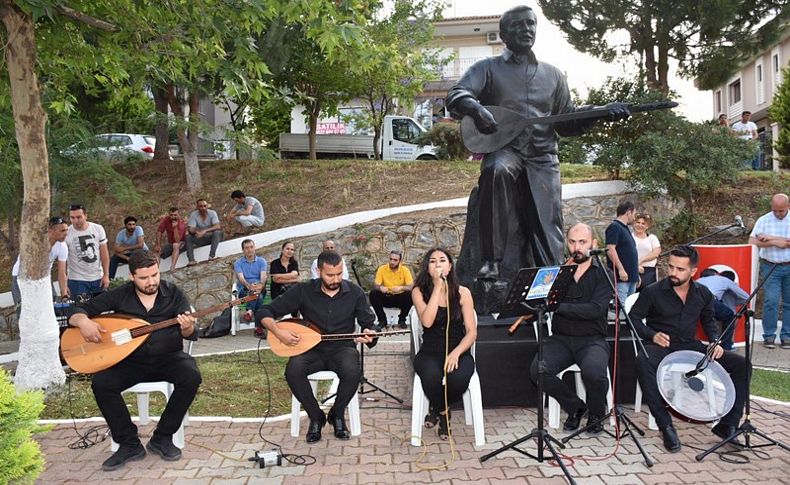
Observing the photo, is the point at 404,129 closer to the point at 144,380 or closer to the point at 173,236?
the point at 173,236

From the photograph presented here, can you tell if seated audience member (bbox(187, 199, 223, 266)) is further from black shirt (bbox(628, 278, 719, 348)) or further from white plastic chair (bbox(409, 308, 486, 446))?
black shirt (bbox(628, 278, 719, 348))

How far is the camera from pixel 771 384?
6.07 m

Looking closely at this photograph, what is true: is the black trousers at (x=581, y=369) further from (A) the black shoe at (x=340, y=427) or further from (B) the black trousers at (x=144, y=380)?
(B) the black trousers at (x=144, y=380)

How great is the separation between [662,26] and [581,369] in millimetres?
11817

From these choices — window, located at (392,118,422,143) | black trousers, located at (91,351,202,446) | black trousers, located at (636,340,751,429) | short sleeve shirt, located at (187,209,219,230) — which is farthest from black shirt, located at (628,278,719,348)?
window, located at (392,118,422,143)

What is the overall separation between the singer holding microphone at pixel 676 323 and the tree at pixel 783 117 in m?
12.1

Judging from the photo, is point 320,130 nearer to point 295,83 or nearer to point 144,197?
point 295,83

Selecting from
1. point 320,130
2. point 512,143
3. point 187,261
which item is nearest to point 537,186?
point 512,143

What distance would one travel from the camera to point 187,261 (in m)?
11.6

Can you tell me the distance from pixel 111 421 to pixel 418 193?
9.73 metres

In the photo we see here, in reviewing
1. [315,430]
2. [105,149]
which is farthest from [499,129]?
[105,149]

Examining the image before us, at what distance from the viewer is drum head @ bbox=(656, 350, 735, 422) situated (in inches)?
173

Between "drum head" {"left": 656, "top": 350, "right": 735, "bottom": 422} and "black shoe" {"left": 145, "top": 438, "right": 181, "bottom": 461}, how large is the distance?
10.6 ft

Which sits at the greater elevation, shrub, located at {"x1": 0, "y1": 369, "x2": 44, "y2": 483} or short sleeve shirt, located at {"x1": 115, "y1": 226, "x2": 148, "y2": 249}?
short sleeve shirt, located at {"x1": 115, "y1": 226, "x2": 148, "y2": 249}
